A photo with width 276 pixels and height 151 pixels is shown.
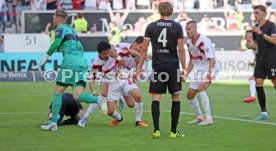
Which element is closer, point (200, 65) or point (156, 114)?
point (156, 114)

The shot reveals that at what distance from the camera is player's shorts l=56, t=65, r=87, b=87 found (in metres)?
14.4

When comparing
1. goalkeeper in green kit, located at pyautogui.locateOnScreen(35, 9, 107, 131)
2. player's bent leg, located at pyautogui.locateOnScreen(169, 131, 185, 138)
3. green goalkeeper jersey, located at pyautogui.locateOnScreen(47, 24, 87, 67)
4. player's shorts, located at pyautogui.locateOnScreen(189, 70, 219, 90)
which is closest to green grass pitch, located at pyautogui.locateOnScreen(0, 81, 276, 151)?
player's bent leg, located at pyautogui.locateOnScreen(169, 131, 185, 138)

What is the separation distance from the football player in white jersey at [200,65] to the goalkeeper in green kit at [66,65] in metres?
2.08

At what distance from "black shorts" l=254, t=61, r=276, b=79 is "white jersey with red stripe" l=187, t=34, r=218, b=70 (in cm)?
130

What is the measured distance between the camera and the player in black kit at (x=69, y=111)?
1525cm

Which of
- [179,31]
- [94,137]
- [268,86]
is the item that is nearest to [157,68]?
[179,31]

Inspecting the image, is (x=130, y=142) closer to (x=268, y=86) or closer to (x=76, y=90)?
(x=76, y=90)

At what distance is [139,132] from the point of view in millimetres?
13859

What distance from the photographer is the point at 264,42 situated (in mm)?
16156

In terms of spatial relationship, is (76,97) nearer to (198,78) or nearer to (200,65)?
(198,78)

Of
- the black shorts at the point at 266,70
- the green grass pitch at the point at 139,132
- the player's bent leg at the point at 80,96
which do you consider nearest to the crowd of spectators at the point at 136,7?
the green grass pitch at the point at 139,132

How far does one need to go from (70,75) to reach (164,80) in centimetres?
223

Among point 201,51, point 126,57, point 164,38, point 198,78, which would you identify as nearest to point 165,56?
point 164,38

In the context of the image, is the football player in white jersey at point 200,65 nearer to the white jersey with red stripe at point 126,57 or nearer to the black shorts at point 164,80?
the white jersey with red stripe at point 126,57
